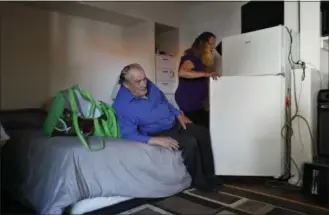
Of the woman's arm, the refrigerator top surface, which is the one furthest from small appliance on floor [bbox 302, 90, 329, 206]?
the woman's arm

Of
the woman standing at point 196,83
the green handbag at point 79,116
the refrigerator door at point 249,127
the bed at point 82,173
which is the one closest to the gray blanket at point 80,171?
the bed at point 82,173

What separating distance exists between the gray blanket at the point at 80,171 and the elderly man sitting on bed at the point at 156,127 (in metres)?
0.07

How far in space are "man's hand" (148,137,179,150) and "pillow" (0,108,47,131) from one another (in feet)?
3.81

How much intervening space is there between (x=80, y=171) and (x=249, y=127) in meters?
1.30

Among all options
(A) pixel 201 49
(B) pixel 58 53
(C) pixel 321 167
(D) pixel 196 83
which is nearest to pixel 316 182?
(C) pixel 321 167

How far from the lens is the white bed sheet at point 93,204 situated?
1.56 metres

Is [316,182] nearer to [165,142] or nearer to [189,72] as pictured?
[165,142]

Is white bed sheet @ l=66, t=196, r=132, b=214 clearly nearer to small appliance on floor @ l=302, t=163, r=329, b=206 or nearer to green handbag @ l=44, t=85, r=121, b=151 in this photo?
green handbag @ l=44, t=85, r=121, b=151

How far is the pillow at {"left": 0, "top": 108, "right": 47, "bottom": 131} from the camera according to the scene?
2.37 meters

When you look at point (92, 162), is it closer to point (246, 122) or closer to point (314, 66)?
point (246, 122)

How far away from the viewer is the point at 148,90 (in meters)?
2.07

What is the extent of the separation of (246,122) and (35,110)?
1.94 metres

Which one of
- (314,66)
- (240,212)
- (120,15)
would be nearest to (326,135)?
(314,66)

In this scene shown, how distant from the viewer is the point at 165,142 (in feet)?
6.04
